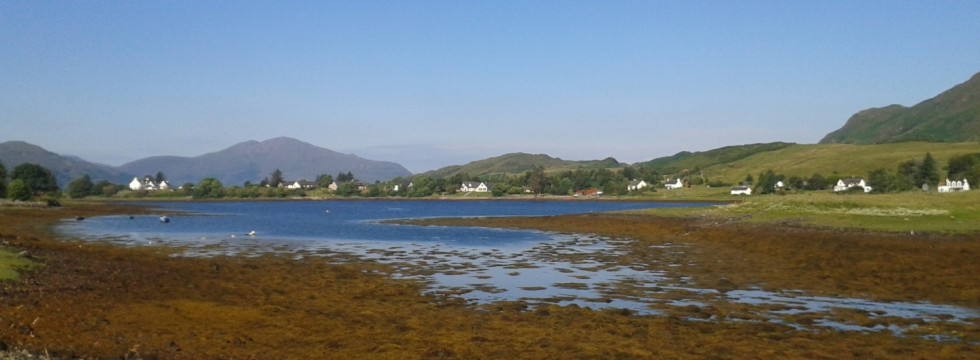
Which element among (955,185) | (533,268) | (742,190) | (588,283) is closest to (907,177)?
(955,185)

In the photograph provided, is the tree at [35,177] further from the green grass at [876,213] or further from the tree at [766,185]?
the tree at [766,185]

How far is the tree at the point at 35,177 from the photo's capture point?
142 m

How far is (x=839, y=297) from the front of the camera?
2438 centimetres

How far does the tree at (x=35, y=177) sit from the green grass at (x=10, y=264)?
13097 cm

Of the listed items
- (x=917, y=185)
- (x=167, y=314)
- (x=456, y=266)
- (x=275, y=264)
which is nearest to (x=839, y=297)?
(x=456, y=266)

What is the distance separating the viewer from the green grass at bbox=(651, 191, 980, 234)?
45219 mm

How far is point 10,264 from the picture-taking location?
2550 centimetres

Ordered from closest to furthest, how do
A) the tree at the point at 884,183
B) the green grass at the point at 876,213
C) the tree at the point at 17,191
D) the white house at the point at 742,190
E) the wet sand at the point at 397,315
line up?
the wet sand at the point at 397,315 < the green grass at the point at 876,213 < the tree at the point at 17,191 < the tree at the point at 884,183 < the white house at the point at 742,190

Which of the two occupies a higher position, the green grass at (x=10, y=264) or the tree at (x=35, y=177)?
the tree at (x=35, y=177)

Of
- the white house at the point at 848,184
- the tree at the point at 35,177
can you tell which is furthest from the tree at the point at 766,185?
the tree at the point at 35,177

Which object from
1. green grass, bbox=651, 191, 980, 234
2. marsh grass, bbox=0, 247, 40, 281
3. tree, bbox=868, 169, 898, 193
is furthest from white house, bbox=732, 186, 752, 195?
marsh grass, bbox=0, 247, 40, 281

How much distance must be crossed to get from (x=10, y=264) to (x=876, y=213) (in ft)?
181

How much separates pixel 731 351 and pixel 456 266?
21424 millimetres

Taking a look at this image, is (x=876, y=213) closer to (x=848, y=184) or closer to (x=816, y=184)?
(x=816, y=184)
